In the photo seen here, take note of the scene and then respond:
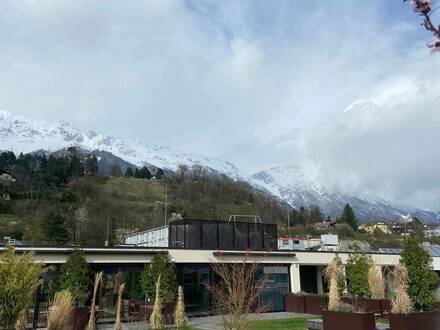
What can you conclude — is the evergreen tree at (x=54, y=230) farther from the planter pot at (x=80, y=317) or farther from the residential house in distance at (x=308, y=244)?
the planter pot at (x=80, y=317)

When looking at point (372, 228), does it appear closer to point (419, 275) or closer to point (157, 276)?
point (157, 276)

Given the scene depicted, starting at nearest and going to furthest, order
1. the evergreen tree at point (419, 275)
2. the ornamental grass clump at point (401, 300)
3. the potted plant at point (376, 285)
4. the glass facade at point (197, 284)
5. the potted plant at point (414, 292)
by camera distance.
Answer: the potted plant at point (414, 292), the ornamental grass clump at point (401, 300), the evergreen tree at point (419, 275), the potted plant at point (376, 285), the glass facade at point (197, 284)

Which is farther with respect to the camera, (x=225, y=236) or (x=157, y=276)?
(x=225, y=236)

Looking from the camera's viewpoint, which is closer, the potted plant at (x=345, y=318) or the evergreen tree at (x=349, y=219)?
the potted plant at (x=345, y=318)

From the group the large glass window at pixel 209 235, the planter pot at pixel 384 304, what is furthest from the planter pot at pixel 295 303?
the large glass window at pixel 209 235

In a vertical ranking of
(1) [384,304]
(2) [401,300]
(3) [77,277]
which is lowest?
(1) [384,304]

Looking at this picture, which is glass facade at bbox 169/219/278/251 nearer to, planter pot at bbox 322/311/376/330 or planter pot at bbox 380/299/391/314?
planter pot at bbox 380/299/391/314

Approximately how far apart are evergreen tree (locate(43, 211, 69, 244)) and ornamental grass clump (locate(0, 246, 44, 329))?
152ft

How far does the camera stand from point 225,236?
82.9 ft

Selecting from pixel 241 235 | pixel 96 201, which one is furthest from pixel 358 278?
pixel 96 201

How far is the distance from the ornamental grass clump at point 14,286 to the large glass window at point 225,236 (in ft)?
47.6

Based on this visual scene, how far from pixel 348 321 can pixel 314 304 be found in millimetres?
11369

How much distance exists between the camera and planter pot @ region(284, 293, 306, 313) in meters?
23.6

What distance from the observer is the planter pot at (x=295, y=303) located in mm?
23566
